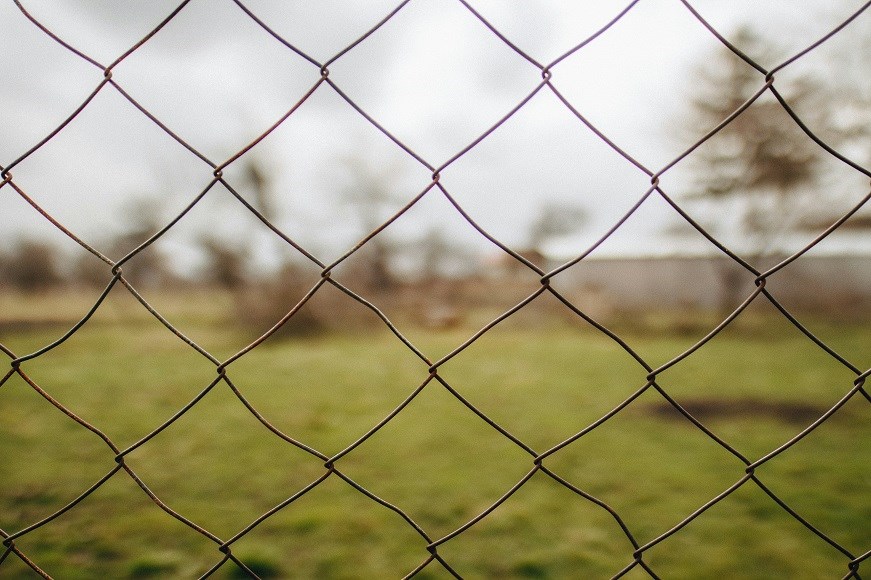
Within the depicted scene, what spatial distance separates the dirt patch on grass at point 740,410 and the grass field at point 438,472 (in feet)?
0.09

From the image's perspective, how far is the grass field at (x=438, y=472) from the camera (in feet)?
5.83

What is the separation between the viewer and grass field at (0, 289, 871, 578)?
1777 millimetres

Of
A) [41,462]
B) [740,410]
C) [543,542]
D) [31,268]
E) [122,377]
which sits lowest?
[543,542]

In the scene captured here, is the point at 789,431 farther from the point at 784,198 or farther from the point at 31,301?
the point at 31,301

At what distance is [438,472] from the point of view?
8.46 ft

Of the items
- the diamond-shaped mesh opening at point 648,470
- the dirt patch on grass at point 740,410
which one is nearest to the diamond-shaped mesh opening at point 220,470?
the diamond-shaped mesh opening at point 648,470

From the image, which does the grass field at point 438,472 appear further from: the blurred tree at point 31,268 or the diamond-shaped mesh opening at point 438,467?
the blurred tree at point 31,268

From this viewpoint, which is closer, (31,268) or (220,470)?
(220,470)

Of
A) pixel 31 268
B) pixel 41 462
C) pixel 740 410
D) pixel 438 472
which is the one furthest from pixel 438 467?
pixel 31 268

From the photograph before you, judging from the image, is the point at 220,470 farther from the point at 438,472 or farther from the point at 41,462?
the point at 438,472

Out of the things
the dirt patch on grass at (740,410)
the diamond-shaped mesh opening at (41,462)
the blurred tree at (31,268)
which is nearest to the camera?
the diamond-shaped mesh opening at (41,462)

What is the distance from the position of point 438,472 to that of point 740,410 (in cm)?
269

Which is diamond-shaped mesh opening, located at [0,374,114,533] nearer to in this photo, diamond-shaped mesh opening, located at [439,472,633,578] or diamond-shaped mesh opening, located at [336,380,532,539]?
diamond-shaped mesh opening, located at [336,380,532,539]

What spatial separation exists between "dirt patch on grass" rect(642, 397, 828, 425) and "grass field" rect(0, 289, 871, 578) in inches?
1.0
